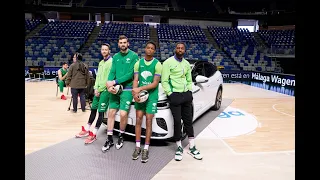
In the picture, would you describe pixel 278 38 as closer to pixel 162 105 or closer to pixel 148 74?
pixel 162 105

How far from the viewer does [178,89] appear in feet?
12.7

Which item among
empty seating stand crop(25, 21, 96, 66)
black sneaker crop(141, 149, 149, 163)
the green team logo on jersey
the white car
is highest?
empty seating stand crop(25, 21, 96, 66)

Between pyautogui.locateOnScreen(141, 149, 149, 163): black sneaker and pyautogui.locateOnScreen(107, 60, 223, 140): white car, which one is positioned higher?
pyautogui.locateOnScreen(107, 60, 223, 140): white car

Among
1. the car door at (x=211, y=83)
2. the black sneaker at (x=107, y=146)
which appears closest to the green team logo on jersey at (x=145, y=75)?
the black sneaker at (x=107, y=146)

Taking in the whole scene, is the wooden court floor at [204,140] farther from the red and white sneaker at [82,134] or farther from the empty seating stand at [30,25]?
the empty seating stand at [30,25]

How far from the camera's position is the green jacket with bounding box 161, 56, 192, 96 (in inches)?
151

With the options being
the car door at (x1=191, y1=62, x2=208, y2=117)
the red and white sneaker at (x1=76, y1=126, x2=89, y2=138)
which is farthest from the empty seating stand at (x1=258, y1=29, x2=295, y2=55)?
the red and white sneaker at (x1=76, y1=126, x2=89, y2=138)

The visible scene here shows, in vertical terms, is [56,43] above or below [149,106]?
above

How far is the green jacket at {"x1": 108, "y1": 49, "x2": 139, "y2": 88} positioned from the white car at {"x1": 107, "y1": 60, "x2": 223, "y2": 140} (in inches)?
18.8

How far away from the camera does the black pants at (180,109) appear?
12.7ft

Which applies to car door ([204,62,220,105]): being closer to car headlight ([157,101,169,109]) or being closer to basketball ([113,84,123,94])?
car headlight ([157,101,169,109])

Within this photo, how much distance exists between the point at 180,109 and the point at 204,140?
1199mm

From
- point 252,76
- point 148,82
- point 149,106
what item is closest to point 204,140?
point 149,106

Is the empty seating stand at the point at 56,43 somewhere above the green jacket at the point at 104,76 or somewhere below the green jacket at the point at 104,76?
above
